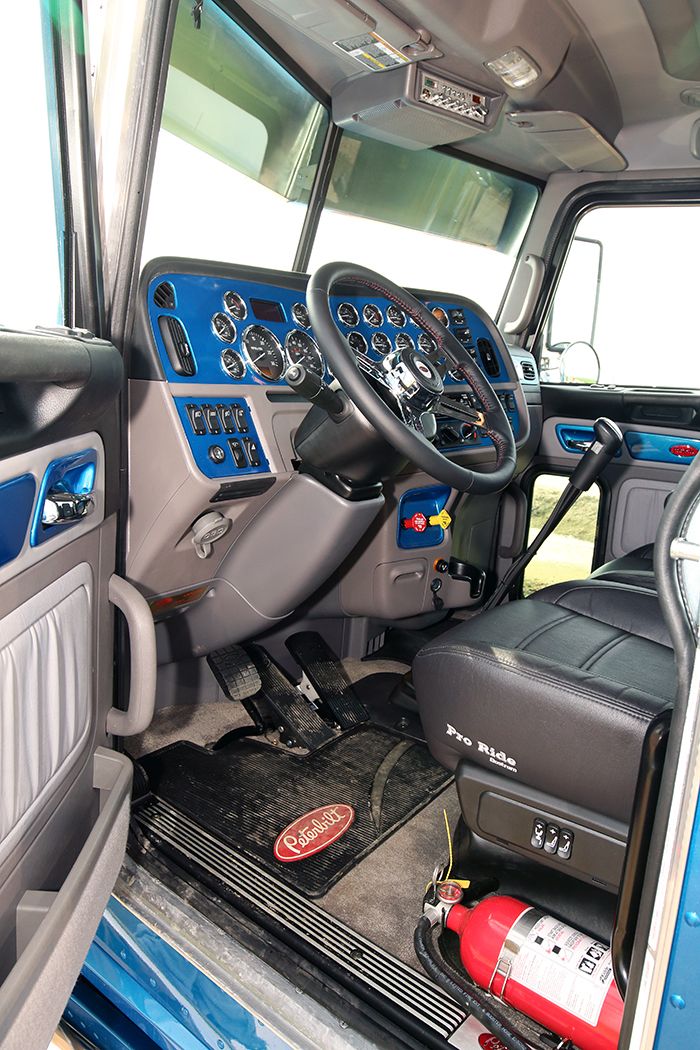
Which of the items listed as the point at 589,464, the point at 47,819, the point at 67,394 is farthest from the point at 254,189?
the point at 47,819

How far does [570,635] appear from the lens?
1609mm

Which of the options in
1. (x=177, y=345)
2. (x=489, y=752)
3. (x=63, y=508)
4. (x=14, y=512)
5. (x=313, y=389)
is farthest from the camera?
(x=177, y=345)

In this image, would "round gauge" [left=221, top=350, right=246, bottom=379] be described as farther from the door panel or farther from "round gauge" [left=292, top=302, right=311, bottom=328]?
the door panel

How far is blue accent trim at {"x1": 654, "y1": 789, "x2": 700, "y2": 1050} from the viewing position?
0.72m

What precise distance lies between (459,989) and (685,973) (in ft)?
2.28

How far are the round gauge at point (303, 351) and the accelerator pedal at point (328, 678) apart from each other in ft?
3.00

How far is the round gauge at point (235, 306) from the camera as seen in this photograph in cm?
193

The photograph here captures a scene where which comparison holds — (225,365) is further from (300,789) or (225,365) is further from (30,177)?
(300,789)

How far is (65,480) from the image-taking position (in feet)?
3.87

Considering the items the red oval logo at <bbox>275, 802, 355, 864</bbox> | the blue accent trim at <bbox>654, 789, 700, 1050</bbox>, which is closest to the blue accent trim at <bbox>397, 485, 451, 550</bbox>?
the red oval logo at <bbox>275, 802, 355, 864</bbox>

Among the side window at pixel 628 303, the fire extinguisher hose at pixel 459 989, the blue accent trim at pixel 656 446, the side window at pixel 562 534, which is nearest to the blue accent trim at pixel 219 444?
the fire extinguisher hose at pixel 459 989

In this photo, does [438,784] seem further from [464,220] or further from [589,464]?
[464,220]

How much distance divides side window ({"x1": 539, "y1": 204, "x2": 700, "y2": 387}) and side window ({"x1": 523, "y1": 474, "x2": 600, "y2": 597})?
0.55 meters

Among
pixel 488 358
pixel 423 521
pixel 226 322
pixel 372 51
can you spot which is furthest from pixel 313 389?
pixel 372 51
